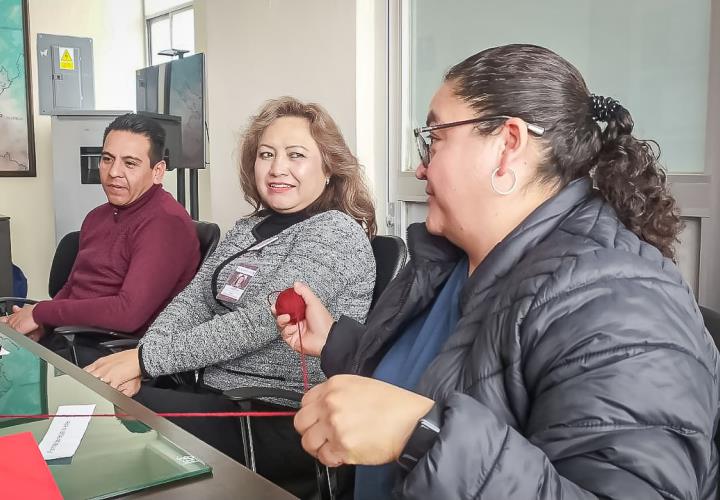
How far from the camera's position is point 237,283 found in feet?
6.68

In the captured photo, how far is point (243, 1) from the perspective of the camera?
3885 mm

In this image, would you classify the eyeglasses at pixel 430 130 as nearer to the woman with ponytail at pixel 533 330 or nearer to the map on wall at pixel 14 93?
the woman with ponytail at pixel 533 330

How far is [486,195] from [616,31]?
1794 mm

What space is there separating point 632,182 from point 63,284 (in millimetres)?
2568

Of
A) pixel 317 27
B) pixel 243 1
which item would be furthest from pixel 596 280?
pixel 243 1

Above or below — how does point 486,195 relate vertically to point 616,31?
below

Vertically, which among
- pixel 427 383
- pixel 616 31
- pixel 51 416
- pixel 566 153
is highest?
pixel 616 31

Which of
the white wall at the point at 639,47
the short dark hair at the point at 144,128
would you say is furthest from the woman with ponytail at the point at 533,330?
the short dark hair at the point at 144,128

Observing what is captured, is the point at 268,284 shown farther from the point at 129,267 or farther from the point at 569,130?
the point at 569,130

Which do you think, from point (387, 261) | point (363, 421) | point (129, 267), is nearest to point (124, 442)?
point (363, 421)

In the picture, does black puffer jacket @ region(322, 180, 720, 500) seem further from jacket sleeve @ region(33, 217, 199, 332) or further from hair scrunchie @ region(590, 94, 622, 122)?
jacket sleeve @ region(33, 217, 199, 332)

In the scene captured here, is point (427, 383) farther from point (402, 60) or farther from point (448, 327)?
point (402, 60)

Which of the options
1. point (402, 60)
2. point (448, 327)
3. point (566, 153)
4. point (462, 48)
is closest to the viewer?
point (566, 153)

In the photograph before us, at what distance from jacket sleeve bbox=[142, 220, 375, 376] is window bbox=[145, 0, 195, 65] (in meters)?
3.97
